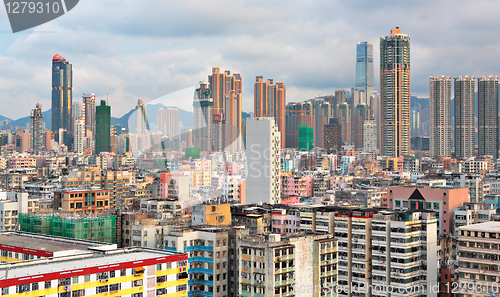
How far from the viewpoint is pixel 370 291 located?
→ 12227 millimetres

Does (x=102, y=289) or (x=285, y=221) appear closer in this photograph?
(x=102, y=289)

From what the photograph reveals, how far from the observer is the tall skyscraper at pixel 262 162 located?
69.6 feet

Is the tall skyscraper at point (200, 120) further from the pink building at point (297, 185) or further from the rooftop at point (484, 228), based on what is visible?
the pink building at point (297, 185)

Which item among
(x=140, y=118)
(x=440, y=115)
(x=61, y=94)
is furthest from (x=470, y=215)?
(x=61, y=94)

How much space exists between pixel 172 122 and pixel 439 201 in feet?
26.9

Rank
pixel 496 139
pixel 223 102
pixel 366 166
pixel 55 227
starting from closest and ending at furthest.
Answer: pixel 55 227
pixel 366 166
pixel 223 102
pixel 496 139

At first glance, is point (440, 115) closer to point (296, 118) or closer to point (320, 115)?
point (296, 118)

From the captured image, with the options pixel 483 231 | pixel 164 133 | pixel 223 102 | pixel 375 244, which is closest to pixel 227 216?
pixel 164 133

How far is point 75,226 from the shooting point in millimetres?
12438

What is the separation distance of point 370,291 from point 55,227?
6.31 m

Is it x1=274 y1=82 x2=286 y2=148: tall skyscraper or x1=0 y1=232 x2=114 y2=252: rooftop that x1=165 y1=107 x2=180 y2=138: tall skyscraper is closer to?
x1=0 y1=232 x2=114 y2=252: rooftop

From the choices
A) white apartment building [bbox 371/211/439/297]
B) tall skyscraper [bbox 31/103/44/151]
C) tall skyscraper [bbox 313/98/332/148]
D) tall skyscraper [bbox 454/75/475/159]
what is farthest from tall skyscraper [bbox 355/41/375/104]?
white apartment building [bbox 371/211/439/297]

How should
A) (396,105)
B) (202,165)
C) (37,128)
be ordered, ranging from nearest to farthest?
(202,165) < (396,105) < (37,128)

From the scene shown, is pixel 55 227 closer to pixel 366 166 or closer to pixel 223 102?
pixel 366 166
